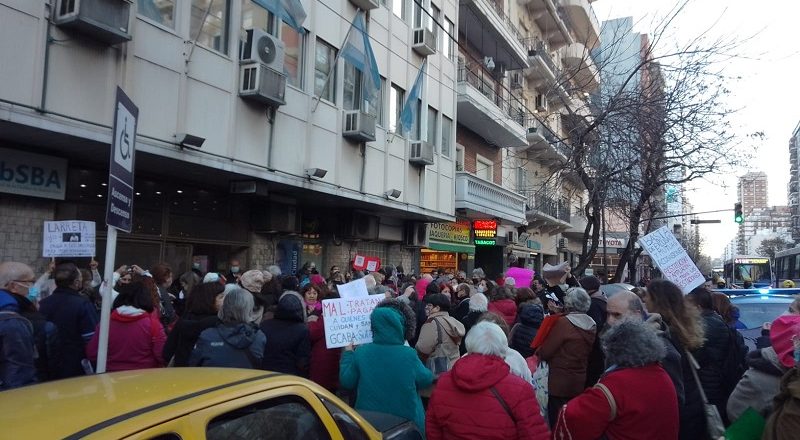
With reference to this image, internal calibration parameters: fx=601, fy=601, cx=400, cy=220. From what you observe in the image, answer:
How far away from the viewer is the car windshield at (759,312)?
8734mm

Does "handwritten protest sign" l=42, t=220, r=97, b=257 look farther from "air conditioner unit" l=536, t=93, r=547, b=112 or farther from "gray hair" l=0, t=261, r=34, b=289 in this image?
"air conditioner unit" l=536, t=93, r=547, b=112

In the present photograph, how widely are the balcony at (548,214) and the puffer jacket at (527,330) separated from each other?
22.1 metres

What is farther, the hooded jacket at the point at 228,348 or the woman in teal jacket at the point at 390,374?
the hooded jacket at the point at 228,348

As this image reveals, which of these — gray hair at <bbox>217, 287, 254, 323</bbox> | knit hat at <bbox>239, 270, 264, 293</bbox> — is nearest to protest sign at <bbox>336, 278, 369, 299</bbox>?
gray hair at <bbox>217, 287, 254, 323</bbox>

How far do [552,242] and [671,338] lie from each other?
34.6m

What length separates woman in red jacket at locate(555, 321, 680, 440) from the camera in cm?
327

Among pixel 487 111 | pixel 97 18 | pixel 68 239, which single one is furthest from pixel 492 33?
pixel 68 239

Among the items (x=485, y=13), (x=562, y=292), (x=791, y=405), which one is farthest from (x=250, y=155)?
(x=485, y=13)

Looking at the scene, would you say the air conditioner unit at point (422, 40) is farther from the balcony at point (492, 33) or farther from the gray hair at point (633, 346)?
the gray hair at point (633, 346)

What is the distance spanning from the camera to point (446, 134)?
2131 cm

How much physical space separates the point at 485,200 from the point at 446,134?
3.53m

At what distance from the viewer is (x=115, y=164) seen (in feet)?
14.7

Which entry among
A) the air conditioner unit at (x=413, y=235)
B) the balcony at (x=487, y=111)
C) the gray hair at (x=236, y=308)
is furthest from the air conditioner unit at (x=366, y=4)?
the gray hair at (x=236, y=308)

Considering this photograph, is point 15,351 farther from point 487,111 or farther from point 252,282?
point 487,111
